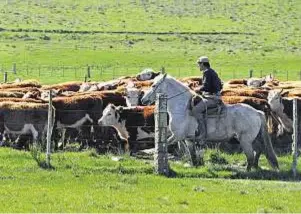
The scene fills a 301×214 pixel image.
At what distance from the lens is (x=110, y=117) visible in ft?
68.6

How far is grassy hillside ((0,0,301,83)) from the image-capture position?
6294 cm

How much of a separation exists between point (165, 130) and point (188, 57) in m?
52.9

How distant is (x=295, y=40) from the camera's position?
8231 cm

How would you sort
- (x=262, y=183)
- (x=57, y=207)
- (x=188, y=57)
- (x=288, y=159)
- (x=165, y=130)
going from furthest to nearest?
(x=188, y=57) < (x=288, y=159) < (x=165, y=130) < (x=262, y=183) < (x=57, y=207)

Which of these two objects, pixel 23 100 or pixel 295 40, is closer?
pixel 23 100

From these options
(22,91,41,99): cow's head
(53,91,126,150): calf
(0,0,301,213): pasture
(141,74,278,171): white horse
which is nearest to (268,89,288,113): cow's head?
(0,0,301,213): pasture

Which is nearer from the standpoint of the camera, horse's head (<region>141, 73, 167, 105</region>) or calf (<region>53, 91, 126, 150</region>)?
horse's head (<region>141, 73, 167, 105</region>)

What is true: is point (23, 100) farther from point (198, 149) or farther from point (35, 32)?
point (35, 32)

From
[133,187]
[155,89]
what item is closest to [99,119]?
[155,89]

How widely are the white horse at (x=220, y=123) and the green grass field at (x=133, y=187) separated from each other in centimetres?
62

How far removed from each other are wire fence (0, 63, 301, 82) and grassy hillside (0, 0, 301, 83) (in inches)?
3.4

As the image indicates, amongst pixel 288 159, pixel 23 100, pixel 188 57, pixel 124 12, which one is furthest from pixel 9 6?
pixel 288 159

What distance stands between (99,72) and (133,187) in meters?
43.6

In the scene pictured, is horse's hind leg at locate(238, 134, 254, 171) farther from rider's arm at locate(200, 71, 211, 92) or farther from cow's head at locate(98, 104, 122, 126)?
cow's head at locate(98, 104, 122, 126)
